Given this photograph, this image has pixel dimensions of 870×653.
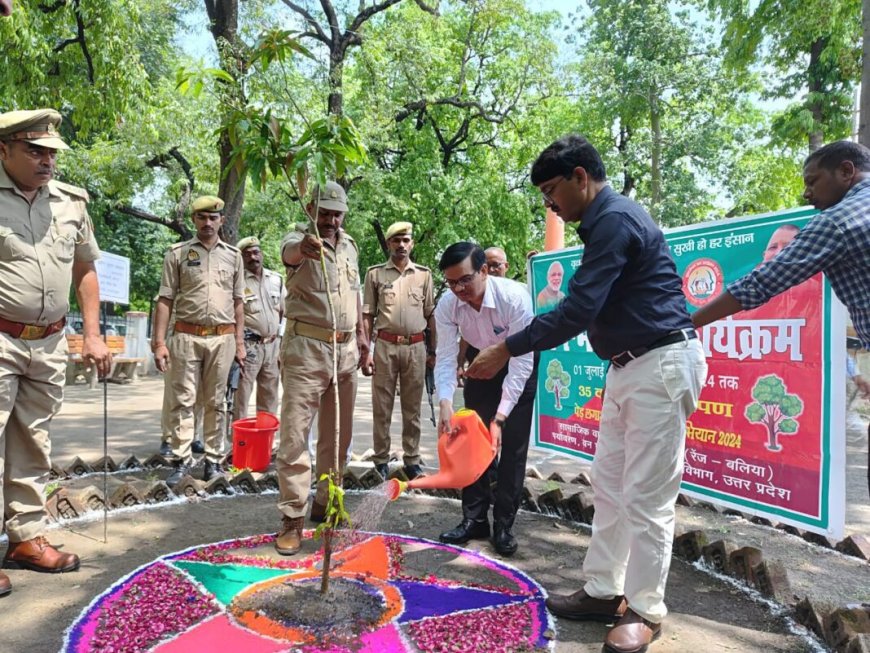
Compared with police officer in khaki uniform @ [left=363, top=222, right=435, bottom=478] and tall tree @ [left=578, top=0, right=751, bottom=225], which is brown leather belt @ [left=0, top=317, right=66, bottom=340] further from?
tall tree @ [left=578, top=0, right=751, bottom=225]

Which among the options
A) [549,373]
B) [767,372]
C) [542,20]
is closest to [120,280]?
[549,373]

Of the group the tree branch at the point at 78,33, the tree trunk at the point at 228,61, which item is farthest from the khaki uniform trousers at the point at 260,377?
the tree branch at the point at 78,33

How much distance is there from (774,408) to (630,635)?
1886 mm

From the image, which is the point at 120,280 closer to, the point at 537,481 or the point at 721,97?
the point at 537,481

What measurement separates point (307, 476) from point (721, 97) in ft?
67.9

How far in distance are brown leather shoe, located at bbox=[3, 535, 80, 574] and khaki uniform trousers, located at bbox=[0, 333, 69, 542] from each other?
0.16 ft

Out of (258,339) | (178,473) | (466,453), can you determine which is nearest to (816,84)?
(258,339)

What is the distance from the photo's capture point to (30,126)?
3.14m

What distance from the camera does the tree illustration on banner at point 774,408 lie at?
3.75 meters

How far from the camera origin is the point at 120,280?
12.0 metres

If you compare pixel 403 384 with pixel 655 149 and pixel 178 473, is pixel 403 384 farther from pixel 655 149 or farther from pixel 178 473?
pixel 655 149

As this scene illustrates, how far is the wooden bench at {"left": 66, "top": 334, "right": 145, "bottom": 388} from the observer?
43.1ft

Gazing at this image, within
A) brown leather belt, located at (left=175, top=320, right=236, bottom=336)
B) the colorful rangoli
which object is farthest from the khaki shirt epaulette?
the colorful rangoli

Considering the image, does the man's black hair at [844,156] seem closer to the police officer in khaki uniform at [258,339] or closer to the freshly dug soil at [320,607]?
the freshly dug soil at [320,607]
